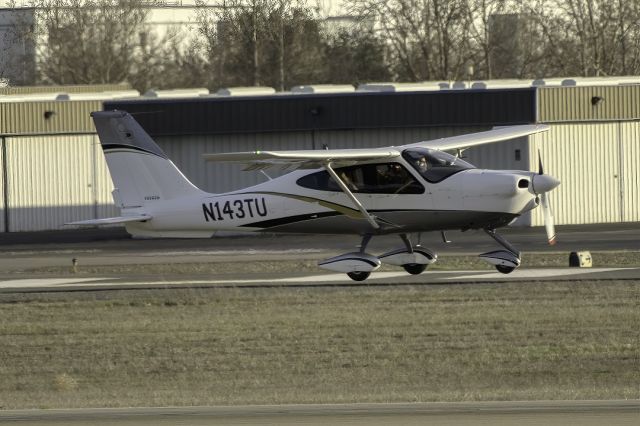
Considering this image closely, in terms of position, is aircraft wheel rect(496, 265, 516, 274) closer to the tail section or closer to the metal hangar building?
the tail section

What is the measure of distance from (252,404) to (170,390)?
2.28 m

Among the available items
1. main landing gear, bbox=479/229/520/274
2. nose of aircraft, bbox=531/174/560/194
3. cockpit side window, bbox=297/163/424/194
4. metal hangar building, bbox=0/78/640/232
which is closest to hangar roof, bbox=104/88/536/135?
metal hangar building, bbox=0/78/640/232

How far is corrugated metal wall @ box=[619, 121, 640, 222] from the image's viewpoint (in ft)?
124

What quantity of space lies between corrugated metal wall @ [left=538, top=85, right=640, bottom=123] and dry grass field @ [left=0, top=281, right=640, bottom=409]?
16086 millimetres

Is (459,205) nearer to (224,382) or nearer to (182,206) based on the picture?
(182,206)

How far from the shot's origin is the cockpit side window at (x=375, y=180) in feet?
71.4

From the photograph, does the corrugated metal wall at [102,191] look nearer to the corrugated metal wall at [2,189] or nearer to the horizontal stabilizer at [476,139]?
the corrugated metal wall at [2,189]

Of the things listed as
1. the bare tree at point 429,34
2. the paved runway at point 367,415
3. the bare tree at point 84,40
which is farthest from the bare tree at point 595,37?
the paved runway at point 367,415

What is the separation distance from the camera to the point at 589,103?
37.4 meters

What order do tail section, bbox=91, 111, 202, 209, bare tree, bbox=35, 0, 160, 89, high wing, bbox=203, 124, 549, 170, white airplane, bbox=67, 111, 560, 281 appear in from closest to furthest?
high wing, bbox=203, 124, 549, 170
white airplane, bbox=67, 111, 560, 281
tail section, bbox=91, 111, 202, 209
bare tree, bbox=35, 0, 160, 89

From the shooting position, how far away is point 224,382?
1484 cm

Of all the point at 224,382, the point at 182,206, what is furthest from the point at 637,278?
the point at 224,382

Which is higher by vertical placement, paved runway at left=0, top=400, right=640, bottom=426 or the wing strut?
the wing strut

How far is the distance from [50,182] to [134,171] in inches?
658
